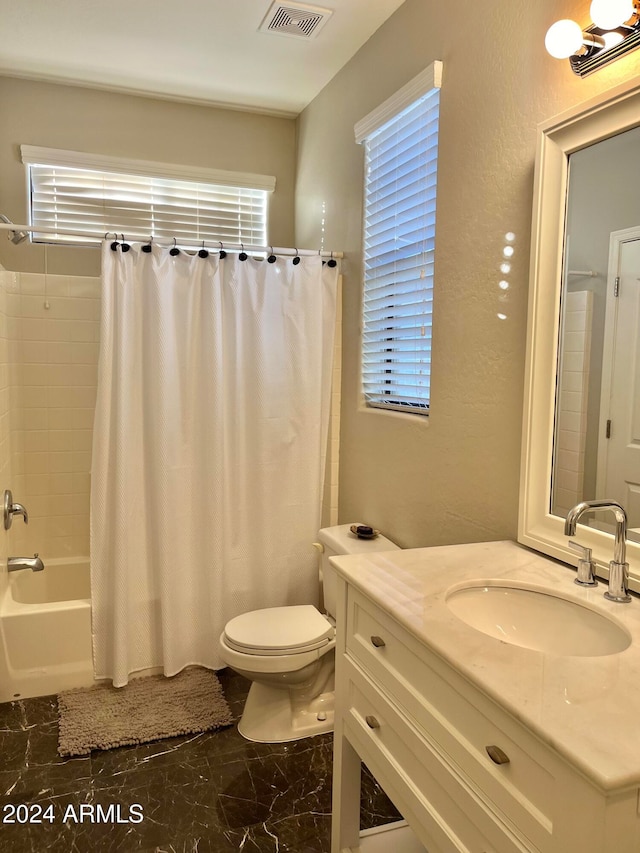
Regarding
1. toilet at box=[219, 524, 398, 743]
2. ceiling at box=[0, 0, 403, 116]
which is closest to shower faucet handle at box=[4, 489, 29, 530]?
toilet at box=[219, 524, 398, 743]

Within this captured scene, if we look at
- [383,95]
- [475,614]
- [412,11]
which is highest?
[412,11]

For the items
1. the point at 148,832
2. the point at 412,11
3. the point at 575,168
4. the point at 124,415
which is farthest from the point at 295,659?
the point at 412,11

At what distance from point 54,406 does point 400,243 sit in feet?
6.27

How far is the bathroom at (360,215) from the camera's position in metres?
1.73

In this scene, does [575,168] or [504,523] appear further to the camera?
[504,523]

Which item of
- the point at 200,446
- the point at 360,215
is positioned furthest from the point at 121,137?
the point at 200,446

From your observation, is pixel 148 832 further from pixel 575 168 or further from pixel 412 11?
pixel 412 11

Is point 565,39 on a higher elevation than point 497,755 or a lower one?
higher

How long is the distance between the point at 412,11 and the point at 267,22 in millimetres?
585

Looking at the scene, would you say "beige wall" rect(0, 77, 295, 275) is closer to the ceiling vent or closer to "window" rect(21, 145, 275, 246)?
"window" rect(21, 145, 275, 246)

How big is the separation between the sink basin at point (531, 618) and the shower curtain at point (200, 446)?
1.50 meters

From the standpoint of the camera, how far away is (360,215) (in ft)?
8.79

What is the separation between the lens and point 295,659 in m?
2.17

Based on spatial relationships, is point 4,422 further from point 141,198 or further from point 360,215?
point 360,215
